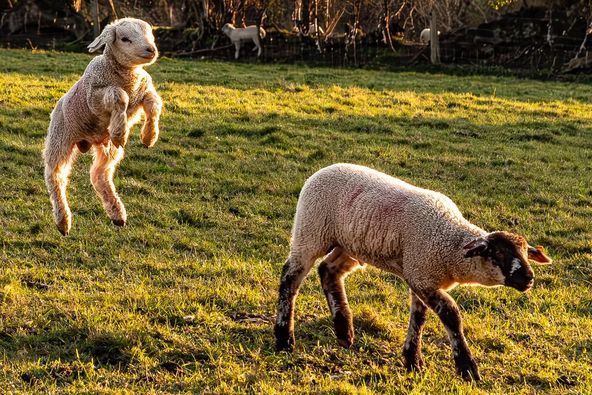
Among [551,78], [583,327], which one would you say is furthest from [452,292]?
[551,78]

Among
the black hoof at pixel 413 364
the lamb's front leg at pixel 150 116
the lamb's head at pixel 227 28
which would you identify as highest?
the lamb's head at pixel 227 28

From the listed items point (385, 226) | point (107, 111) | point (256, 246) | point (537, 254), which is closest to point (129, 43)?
point (107, 111)

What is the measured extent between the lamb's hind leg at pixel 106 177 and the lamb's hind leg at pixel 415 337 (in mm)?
2500

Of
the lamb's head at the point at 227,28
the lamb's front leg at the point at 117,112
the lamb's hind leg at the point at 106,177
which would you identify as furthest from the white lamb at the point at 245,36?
the lamb's front leg at the point at 117,112

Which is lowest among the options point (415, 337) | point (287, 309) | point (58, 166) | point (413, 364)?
point (413, 364)

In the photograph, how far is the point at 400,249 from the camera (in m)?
5.95

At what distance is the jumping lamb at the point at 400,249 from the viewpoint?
5453mm

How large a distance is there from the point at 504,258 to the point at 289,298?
6.39 feet

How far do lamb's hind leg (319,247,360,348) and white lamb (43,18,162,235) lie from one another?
2.08 metres

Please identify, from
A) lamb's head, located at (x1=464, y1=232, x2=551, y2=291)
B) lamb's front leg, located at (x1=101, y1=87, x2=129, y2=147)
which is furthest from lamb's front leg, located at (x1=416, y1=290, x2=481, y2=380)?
lamb's front leg, located at (x1=101, y1=87, x2=129, y2=147)

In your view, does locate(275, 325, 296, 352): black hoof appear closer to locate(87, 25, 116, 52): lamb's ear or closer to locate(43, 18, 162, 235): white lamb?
locate(43, 18, 162, 235): white lamb

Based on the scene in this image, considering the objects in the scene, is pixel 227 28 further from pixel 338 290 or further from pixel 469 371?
pixel 469 371

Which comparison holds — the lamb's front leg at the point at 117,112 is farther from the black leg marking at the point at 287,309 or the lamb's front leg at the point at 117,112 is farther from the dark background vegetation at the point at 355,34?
the dark background vegetation at the point at 355,34

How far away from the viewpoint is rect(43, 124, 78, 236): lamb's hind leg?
5.17 m
